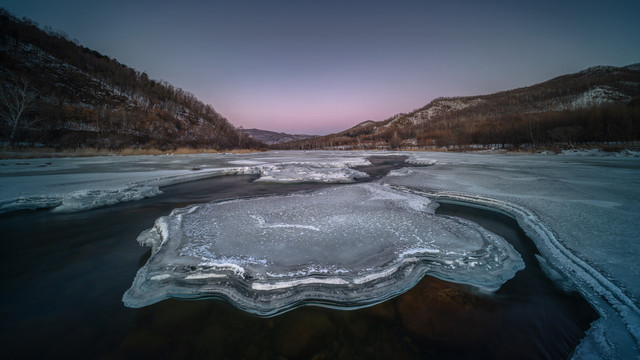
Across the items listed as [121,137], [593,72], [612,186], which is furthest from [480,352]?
[593,72]

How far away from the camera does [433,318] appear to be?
1.64 meters

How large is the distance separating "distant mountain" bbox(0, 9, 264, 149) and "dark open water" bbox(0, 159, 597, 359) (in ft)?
75.2

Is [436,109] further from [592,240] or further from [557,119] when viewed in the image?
[592,240]

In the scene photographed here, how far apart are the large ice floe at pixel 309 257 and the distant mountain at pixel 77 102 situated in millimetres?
23334

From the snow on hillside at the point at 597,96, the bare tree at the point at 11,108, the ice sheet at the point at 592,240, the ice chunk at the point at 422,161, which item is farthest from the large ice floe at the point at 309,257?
the snow on hillside at the point at 597,96

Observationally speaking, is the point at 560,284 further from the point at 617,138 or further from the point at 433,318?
the point at 617,138

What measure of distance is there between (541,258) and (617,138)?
43987 millimetres

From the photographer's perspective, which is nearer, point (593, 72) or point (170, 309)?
point (170, 309)

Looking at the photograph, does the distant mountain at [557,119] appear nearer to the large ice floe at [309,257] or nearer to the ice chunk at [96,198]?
the large ice floe at [309,257]

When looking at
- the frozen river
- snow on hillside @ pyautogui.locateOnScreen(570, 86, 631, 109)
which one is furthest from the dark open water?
snow on hillside @ pyautogui.locateOnScreen(570, 86, 631, 109)

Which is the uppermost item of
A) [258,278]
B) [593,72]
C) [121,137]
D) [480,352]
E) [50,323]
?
[593,72]

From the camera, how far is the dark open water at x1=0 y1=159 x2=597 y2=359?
1392mm

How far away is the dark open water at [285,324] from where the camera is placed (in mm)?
1392

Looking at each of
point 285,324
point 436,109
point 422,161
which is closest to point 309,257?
point 285,324
